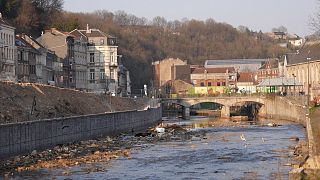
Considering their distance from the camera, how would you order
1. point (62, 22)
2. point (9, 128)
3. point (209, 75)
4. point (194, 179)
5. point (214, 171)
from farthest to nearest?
1. point (209, 75)
2. point (62, 22)
3. point (9, 128)
4. point (214, 171)
5. point (194, 179)

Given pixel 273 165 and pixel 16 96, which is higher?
pixel 16 96

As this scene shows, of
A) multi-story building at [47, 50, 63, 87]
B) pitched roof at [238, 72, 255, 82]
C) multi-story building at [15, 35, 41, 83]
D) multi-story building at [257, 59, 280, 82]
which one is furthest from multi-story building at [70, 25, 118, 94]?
pitched roof at [238, 72, 255, 82]

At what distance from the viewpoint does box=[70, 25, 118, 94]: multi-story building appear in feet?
423

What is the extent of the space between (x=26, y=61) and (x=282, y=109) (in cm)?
3999

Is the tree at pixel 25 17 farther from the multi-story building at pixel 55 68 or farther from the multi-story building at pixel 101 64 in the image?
the multi-story building at pixel 101 64

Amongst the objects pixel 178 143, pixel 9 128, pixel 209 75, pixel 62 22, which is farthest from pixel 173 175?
pixel 209 75

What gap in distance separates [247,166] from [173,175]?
550cm

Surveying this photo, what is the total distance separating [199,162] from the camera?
4316 cm

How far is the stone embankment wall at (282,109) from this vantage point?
9310 centimetres

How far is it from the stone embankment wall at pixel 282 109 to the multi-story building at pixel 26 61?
36612mm

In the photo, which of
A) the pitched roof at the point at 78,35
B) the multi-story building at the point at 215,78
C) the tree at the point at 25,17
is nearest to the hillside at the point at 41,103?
the tree at the point at 25,17

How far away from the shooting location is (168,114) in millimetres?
147750

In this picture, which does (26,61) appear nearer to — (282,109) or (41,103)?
(41,103)

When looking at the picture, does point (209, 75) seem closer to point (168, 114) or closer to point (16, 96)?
point (168, 114)
